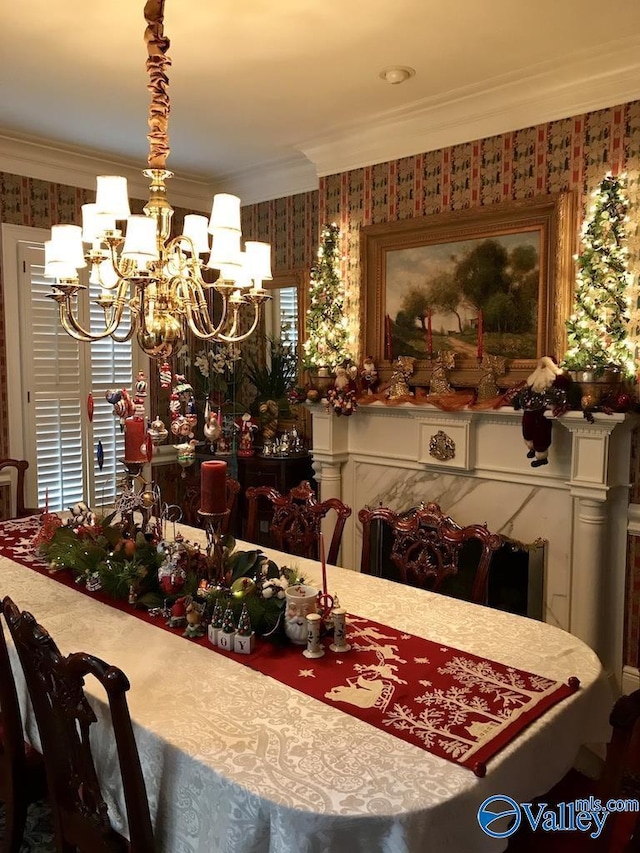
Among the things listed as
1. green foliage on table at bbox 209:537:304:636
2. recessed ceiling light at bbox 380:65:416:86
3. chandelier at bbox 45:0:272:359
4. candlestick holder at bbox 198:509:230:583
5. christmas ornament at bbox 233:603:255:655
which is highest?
recessed ceiling light at bbox 380:65:416:86

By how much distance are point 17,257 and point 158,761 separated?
363 centimetres

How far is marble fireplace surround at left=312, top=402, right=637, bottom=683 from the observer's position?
3.10 meters

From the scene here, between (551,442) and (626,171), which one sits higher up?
(626,171)

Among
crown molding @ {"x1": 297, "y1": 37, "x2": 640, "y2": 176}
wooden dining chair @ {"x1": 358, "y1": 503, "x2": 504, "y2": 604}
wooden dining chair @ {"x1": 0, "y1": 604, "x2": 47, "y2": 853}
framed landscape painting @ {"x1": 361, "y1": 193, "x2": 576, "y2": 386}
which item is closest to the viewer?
wooden dining chair @ {"x1": 0, "y1": 604, "x2": 47, "y2": 853}

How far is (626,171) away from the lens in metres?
3.00

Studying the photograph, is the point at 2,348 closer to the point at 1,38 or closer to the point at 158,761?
the point at 1,38

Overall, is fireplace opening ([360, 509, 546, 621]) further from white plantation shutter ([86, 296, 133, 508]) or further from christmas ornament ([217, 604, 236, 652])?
white plantation shutter ([86, 296, 133, 508])

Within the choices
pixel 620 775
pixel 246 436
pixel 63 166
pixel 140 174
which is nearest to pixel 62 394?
pixel 246 436

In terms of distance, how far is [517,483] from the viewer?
3.42 metres

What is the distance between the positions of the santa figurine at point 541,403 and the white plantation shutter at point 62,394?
2.54m

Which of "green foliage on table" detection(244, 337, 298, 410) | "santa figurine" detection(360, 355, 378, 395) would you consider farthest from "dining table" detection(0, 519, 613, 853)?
"green foliage on table" detection(244, 337, 298, 410)

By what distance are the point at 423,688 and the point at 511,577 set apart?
2.04m

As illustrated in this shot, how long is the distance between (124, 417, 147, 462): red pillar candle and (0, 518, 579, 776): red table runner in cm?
59

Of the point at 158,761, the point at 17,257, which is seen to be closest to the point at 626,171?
the point at 158,761
